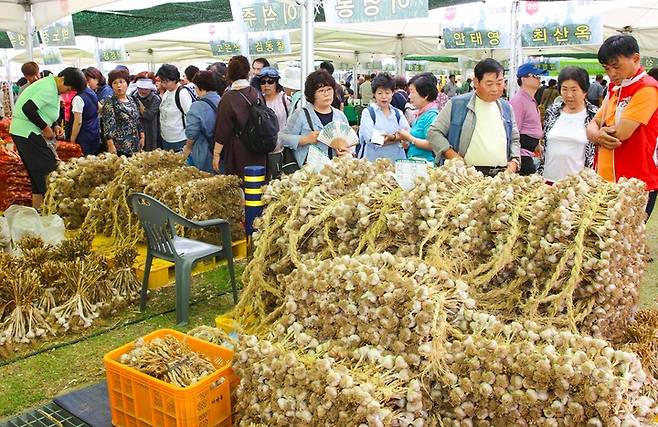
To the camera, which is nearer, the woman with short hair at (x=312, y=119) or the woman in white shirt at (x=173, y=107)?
the woman with short hair at (x=312, y=119)

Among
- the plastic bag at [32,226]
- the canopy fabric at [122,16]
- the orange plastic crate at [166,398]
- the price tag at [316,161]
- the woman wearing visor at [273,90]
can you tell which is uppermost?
the canopy fabric at [122,16]

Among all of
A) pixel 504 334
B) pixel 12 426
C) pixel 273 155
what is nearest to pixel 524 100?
pixel 273 155

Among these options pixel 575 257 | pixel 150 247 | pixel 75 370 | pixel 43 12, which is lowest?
pixel 75 370

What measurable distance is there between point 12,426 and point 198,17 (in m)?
8.76

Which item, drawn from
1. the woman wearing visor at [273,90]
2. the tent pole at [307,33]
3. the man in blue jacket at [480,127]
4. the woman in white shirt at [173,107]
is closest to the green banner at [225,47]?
the woman in white shirt at [173,107]

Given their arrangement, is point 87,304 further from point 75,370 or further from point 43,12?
point 43,12

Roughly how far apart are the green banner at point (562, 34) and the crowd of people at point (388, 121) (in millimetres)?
1626

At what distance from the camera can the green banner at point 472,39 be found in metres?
7.35

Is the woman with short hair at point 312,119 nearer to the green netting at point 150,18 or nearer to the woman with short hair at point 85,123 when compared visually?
the woman with short hair at point 85,123

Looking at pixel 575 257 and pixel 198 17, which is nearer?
pixel 575 257

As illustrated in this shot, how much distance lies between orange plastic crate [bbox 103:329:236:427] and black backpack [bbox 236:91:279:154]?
2.66 meters

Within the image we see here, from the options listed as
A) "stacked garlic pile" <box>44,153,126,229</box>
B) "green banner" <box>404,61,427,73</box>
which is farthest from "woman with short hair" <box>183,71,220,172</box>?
"green banner" <box>404,61,427,73</box>

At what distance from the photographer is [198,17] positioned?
10164mm

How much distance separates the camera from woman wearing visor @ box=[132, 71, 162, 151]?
7395mm
